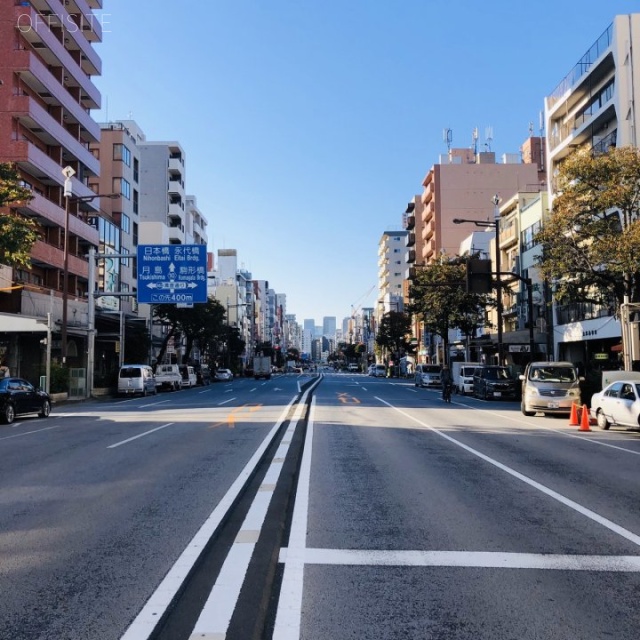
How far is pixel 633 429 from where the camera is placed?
17578 mm

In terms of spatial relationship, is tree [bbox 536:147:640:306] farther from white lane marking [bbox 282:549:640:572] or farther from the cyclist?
white lane marking [bbox 282:549:640:572]

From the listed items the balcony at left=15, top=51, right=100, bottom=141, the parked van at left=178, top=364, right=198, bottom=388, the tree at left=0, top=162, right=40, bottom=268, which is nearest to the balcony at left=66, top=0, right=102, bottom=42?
the balcony at left=15, top=51, right=100, bottom=141

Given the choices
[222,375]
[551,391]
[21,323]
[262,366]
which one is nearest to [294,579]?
[551,391]

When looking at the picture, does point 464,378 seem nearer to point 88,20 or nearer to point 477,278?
point 477,278

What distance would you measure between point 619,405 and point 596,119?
27.1 meters

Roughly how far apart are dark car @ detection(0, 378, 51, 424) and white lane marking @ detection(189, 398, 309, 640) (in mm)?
14366

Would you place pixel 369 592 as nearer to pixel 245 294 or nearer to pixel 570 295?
pixel 570 295

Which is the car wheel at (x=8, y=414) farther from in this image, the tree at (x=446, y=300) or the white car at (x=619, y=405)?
the tree at (x=446, y=300)

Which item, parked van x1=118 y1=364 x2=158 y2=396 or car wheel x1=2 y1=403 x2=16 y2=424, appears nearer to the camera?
car wheel x1=2 y1=403 x2=16 y2=424

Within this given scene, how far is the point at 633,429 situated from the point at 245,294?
135m

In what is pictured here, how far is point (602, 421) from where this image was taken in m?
17.5

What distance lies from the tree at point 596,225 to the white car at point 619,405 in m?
5.94

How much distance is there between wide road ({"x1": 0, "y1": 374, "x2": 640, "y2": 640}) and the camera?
414 centimetres

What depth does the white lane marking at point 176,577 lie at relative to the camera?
3.98 meters
